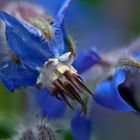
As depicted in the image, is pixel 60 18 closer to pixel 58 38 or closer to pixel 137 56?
pixel 58 38

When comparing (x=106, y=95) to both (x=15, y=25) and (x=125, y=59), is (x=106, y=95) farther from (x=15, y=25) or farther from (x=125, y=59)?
(x=15, y=25)

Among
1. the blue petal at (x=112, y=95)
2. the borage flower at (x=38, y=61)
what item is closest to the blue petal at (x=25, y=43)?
the borage flower at (x=38, y=61)

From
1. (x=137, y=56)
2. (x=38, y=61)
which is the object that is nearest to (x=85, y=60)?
(x=137, y=56)

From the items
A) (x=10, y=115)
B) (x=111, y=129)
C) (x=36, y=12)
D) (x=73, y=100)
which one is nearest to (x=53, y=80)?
(x=73, y=100)

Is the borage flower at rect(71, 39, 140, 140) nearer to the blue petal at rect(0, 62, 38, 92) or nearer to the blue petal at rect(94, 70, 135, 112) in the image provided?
the blue petal at rect(94, 70, 135, 112)

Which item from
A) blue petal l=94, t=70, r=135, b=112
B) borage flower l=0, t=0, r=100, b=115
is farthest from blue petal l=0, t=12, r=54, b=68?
blue petal l=94, t=70, r=135, b=112
